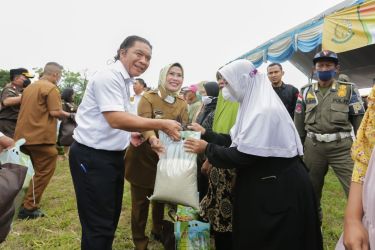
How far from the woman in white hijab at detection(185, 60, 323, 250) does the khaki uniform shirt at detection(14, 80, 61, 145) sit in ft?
8.98

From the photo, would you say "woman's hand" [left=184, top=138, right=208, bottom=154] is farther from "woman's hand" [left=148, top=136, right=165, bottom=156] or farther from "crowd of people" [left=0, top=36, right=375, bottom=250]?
"woman's hand" [left=148, top=136, right=165, bottom=156]

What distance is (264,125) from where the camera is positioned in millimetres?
1641

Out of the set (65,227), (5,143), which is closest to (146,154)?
(5,143)

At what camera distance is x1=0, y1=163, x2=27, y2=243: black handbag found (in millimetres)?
1443

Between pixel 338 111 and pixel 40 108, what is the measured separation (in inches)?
135

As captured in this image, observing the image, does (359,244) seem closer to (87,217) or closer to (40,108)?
(87,217)

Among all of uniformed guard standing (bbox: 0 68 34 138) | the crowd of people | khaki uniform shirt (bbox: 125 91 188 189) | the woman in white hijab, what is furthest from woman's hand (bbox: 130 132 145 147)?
uniformed guard standing (bbox: 0 68 34 138)

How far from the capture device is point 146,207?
2779 mm

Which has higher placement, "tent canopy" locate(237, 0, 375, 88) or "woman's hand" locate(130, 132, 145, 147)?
"tent canopy" locate(237, 0, 375, 88)

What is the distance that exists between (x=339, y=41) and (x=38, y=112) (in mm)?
4790

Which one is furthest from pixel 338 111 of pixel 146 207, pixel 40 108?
pixel 40 108

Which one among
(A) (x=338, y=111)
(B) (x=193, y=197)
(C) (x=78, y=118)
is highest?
(A) (x=338, y=111)

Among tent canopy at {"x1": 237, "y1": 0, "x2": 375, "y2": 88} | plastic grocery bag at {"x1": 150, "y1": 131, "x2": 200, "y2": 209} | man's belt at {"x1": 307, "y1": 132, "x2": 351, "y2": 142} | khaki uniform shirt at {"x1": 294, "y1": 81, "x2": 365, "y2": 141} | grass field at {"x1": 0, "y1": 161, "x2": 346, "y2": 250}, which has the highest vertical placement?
tent canopy at {"x1": 237, "y1": 0, "x2": 375, "y2": 88}

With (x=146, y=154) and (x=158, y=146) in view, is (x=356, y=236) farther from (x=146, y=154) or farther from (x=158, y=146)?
(x=146, y=154)
